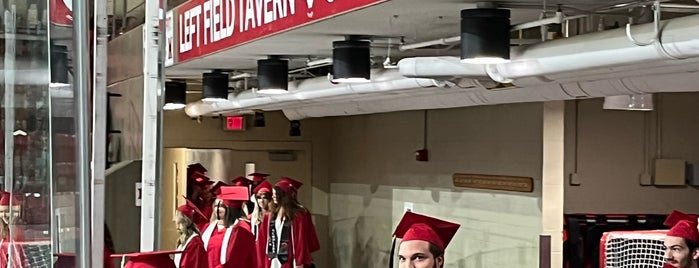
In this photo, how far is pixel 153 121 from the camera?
271cm

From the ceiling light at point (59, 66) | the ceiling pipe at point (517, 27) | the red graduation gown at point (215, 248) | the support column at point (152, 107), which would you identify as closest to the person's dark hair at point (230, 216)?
the red graduation gown at point (215, 248)

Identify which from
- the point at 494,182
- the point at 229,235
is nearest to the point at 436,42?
the point at 494,182

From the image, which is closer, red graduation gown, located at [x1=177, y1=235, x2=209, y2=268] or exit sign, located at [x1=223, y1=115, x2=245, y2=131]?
red graduation gown, located at [x1=177, y1=235, x2=209, y2=268]

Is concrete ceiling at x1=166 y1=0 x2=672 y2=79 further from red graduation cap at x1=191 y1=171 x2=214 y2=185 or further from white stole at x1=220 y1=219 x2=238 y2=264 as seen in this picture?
red graduation cap at x1=191 y1=171 x2=214 y2=185

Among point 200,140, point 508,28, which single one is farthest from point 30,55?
point 200,140

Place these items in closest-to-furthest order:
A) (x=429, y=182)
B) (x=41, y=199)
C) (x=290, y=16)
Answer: (x=41, y=199) → (x=290, y=16) → (x=429, y=182)

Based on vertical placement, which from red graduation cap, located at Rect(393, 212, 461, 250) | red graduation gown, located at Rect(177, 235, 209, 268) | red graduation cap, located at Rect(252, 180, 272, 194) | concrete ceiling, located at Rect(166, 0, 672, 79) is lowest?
red graduation gown, located at Rect(177, 235, 209, 268)

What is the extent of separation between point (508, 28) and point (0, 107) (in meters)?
2.54

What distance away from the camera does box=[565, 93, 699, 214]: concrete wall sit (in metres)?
7.23

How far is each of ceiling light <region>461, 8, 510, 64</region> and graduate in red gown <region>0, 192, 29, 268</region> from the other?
228cm

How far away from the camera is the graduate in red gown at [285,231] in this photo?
32.3 feet

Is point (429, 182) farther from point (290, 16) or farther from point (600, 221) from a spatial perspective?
point (290, 16)

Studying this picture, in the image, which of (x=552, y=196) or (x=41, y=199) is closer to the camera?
(x=41, y=199)

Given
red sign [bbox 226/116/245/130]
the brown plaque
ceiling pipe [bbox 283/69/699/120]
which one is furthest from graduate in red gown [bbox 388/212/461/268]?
red sign [bbox 226/116/245/130]
